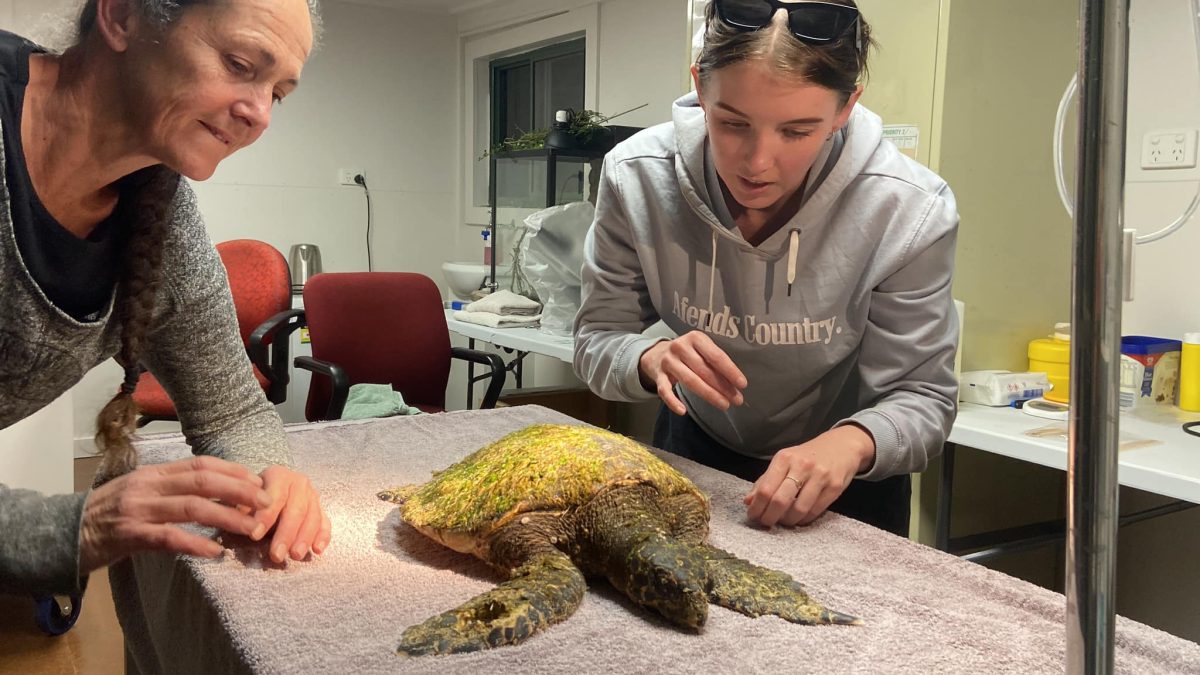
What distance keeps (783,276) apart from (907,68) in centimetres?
112

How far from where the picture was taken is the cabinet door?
6.81 ft

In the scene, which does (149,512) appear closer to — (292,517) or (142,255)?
(292,517)

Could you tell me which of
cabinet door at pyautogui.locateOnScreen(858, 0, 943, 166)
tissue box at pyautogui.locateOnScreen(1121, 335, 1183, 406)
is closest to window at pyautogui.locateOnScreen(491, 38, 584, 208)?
cabinet door at pyautogui.locateOnScreen(858, 0, 943, 166)

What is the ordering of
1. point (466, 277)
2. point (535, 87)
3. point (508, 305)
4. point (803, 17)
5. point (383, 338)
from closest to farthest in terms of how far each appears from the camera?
point (803, 17) < point (383, 338) < point (508, 305) < point (466, 277) < point (535, 87)

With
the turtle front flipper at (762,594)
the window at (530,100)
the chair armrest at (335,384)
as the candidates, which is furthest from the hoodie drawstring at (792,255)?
→ the window at (530,100)

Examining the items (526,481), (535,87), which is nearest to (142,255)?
(526,481)

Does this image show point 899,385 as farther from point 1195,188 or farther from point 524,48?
point 524,48

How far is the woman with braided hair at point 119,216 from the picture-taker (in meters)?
0.85

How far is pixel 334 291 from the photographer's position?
9.92 ft

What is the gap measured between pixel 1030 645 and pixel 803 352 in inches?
22.7

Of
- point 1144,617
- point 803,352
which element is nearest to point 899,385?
point 803,352

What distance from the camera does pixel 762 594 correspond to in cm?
88

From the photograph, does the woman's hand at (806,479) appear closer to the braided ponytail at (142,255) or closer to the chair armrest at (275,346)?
the braided ponytail at (142,255)

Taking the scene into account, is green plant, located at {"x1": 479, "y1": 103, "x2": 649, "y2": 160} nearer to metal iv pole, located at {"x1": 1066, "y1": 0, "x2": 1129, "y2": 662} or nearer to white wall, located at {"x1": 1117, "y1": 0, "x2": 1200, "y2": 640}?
white wall, located at {"x1": 1117, "y1": 0, "x2": 1200, "y2": 640}
